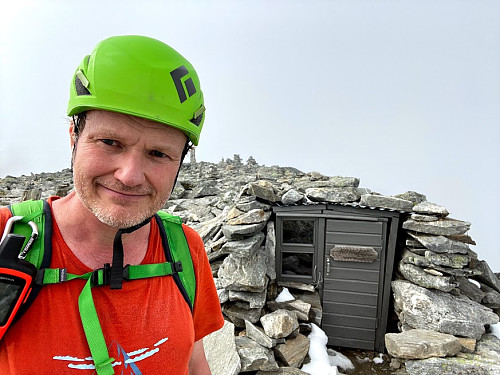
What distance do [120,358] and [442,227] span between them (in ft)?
28.2

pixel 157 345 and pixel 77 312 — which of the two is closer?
pixel 77 312

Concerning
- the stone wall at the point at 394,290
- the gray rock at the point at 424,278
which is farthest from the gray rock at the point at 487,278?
the gray rock at the point at 424,278

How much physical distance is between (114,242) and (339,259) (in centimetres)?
802

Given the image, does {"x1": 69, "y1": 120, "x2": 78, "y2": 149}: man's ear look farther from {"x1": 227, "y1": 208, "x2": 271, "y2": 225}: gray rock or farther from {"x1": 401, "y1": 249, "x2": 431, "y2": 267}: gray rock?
{"x1": 401, "y1": 249, "x2": 431, "y2": 267}: gray rock

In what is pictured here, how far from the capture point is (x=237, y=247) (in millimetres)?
6883

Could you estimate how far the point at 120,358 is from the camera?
1.60 metres

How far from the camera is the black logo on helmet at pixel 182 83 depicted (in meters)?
1.79

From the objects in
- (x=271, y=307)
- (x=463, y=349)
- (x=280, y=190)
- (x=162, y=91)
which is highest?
(x=162, y=91)

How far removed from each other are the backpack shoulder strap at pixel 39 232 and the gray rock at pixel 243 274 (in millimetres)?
5485

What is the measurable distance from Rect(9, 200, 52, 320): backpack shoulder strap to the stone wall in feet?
14.0

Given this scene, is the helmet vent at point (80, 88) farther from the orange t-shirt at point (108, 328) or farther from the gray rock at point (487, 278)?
the gray rock at point (487, 278)

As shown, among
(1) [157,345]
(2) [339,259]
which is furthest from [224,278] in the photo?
(1) [157,345]

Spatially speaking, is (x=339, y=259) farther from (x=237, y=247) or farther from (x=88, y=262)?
(x=88, y=262)

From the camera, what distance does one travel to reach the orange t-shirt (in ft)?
4.66
